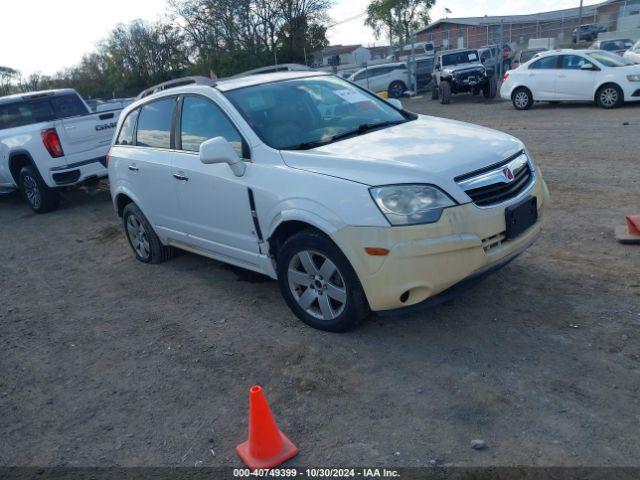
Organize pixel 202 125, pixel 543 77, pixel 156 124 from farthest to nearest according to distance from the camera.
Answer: pixel 543 77
pixel 156 124
pixel 202 125

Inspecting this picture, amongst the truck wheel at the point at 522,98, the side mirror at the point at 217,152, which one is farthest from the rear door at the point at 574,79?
the side mirror at the point at 217,152

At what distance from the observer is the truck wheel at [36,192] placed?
30.5 ft

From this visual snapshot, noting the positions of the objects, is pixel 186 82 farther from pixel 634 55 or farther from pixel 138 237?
pixel 634 55

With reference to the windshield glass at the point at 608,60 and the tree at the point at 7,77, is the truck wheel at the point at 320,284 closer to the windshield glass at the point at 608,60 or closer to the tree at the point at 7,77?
the windshield glass at the point at 608,60

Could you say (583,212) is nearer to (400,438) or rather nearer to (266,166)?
(266,166)

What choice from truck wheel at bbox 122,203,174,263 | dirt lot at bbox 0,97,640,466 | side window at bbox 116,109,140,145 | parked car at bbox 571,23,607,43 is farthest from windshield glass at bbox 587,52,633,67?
parked car at bbox 571,23,607,43

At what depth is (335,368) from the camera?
12.0ft

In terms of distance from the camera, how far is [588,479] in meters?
2.49

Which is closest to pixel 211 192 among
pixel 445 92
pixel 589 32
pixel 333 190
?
pixel 333 190

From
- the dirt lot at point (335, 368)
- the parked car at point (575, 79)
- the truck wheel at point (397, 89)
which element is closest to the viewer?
the dirt lot at point (335, 368)

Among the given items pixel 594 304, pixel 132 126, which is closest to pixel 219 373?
pixel 594 304

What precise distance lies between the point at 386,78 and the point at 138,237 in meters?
21.1

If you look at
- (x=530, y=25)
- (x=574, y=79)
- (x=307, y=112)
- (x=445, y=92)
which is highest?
(x=307, y=112)

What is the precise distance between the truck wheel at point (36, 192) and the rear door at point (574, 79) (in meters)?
12.7
